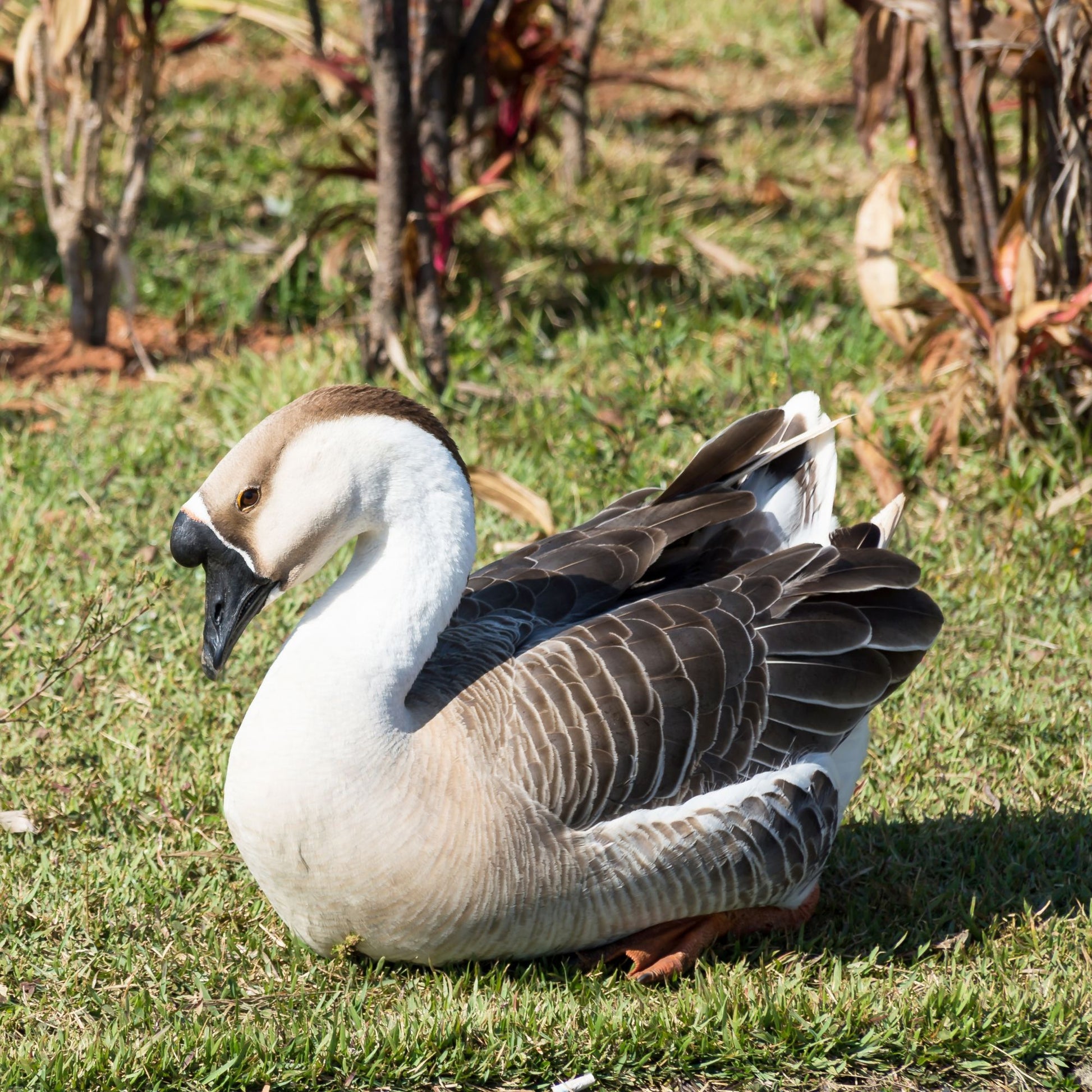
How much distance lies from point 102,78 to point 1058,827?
4.52m

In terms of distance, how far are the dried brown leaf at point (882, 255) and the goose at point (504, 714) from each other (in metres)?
2.36

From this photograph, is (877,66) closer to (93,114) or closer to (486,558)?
(486,558)

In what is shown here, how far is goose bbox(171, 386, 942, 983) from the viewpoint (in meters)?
2.96

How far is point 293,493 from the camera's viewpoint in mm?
2984

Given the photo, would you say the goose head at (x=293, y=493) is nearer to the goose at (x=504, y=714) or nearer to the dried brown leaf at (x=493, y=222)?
the goose at (x=504, y=714)

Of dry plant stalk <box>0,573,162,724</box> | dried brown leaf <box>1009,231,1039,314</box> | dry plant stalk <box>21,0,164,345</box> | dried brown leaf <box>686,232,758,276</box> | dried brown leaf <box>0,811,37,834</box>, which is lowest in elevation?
dried brown leaf <box>0,811,37,834</box>

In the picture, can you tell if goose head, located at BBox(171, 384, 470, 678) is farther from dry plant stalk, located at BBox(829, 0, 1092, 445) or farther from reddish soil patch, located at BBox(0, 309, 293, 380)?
reddish soil patch, located at BBox(0, 309, 293, 380)

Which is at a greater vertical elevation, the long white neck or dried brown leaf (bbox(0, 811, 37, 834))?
the long white neck

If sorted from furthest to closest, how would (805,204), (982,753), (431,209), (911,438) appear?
(805,204)
(431,209)
(911,438)
(982,753)

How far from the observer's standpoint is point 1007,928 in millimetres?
3486

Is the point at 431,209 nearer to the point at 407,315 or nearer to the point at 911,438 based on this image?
the point at 407,315

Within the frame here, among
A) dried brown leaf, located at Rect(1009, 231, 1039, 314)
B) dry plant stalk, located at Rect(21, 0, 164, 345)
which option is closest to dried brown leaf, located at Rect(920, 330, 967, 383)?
dried brown leaf, located at Rect(1009, 231, 1039, 314)

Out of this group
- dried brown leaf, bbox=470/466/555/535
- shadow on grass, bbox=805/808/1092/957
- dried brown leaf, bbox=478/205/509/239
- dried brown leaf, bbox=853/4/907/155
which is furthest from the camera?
dried brown leaf, bbox=478/205/509/239

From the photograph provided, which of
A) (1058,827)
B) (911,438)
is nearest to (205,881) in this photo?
(1058,827)
